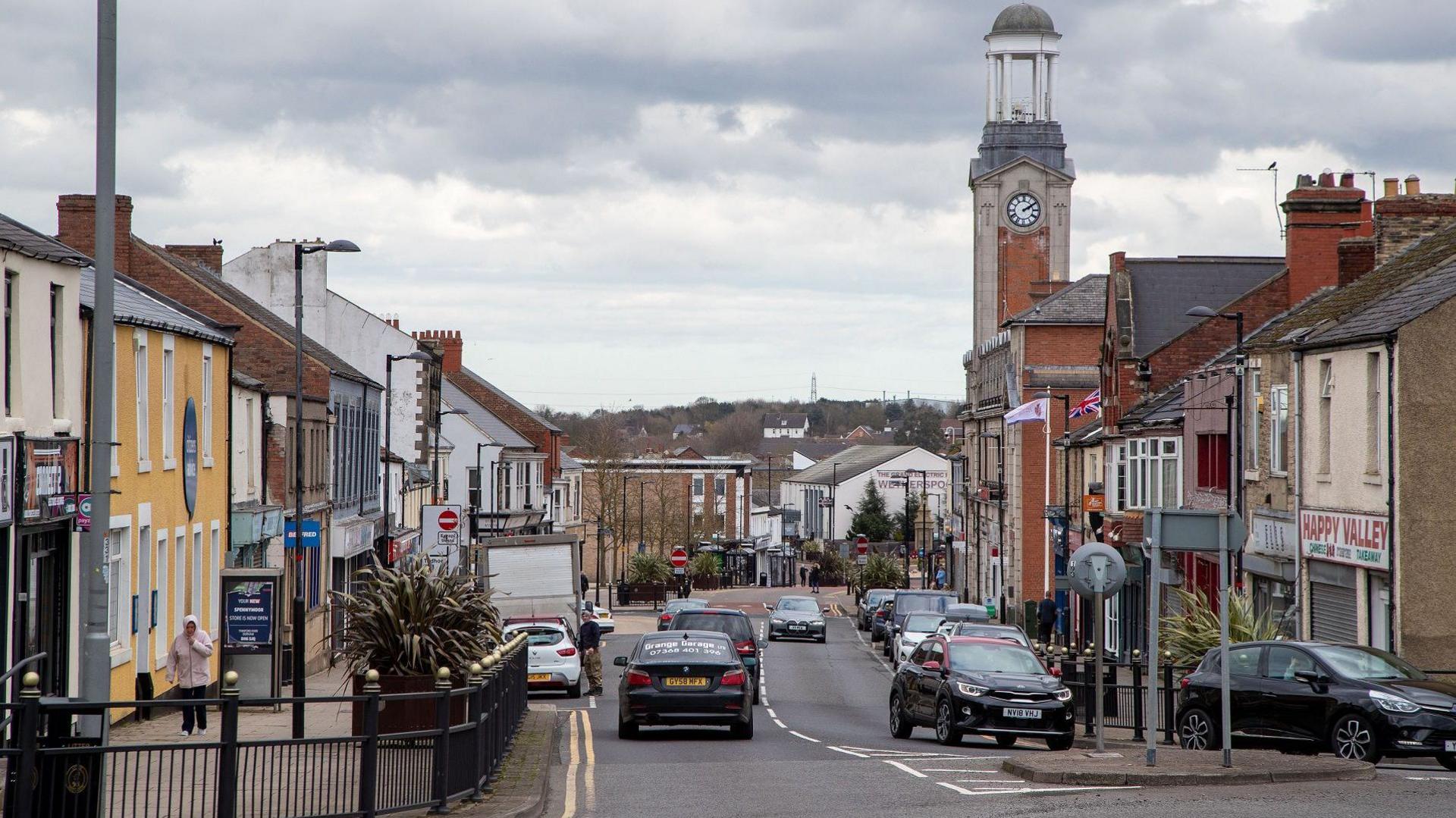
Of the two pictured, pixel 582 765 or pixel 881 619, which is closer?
pixel 582 765

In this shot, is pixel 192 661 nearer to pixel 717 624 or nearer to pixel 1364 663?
pixel 717 624

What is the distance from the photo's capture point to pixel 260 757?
11.6 metres

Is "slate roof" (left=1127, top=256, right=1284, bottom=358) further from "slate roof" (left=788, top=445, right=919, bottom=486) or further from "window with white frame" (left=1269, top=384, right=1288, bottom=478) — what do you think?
"slate roof" (left=788, top=445, right=919, bottom=486)

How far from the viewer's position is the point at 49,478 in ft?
64.3

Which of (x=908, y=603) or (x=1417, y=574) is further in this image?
(x=908, y=603)

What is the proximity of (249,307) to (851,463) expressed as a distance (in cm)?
11593

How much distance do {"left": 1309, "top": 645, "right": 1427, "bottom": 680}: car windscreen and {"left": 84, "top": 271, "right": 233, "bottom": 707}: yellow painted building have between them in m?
14.9

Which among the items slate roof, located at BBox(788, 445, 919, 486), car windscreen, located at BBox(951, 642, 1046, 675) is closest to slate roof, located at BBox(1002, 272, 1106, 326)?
car windscreen, located at BBox(951, 642, 1046, 675)

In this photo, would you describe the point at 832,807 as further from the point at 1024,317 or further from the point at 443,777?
the point at 1024,317

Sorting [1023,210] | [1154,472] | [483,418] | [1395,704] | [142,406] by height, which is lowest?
[1395,704]

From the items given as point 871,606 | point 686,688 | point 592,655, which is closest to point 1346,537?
point 686,688

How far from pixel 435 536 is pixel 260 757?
4108cm

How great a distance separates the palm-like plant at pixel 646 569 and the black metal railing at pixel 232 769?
74.8 m

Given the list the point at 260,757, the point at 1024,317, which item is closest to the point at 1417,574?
the point at 260,757
